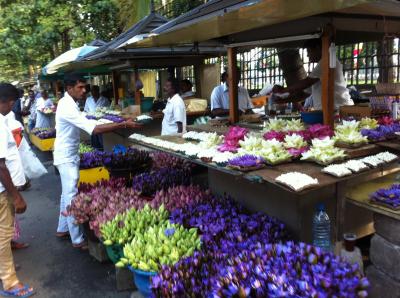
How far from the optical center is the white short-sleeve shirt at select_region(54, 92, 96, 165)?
474 centimetres

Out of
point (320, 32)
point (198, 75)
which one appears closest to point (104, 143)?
point (198, 75)

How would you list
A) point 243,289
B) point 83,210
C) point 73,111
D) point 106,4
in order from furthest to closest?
point 106,4
point 73,111
point 83,210
point 243,289

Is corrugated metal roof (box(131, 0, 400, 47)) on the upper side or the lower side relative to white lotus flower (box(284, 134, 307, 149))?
upper

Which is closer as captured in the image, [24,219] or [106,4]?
[24,219]

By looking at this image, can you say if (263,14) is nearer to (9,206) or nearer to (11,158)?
(11,158)

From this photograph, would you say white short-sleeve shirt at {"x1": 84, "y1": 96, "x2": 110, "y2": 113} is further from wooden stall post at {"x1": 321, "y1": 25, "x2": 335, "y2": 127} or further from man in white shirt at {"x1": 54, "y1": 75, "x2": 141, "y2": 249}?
wooden stall post at {"x1": 321, "y1": 25, "x2": 335, "y2": 127}

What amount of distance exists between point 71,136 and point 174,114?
1.86 meters

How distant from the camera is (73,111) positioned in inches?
187

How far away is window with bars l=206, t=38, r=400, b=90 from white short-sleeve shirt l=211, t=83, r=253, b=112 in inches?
45.1

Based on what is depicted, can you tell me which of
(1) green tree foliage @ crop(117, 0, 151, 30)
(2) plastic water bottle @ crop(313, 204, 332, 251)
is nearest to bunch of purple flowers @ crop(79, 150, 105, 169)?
(2) plastic water bottle @ crop(313, 204, 332, 251)

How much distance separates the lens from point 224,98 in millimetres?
7488

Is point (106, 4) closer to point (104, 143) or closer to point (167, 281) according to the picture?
point (104, 143)

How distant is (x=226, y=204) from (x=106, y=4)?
36.9ft

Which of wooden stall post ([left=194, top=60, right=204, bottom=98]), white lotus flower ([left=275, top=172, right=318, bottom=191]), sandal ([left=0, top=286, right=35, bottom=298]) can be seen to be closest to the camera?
white lotus flower ([left=275, top=172, right=318, bottom=191])
